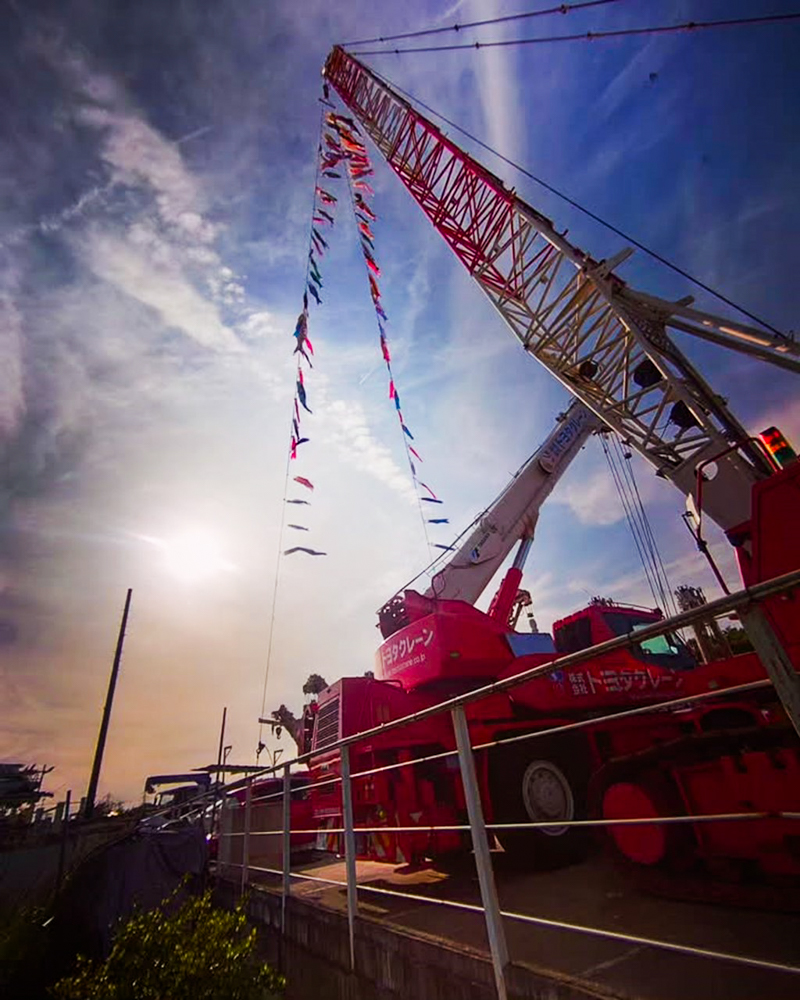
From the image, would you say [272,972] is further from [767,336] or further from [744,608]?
[767,336]

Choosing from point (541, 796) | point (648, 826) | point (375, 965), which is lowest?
point (375, 965)

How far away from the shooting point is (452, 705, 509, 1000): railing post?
257 cm

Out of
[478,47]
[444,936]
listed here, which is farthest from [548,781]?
[478,47]

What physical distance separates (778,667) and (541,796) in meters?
5.44

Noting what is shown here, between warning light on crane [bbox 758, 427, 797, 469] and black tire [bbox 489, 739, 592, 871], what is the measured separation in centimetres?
436

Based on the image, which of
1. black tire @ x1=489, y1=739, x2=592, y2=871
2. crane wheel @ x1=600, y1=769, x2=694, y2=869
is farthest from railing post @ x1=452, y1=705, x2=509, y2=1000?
black tire @ x1=489, y1=739, x2=592, y2=871

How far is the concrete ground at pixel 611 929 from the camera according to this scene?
248 cm

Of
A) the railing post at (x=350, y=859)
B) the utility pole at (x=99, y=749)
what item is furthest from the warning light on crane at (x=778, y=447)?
the utility pole at (x=99, y=749)

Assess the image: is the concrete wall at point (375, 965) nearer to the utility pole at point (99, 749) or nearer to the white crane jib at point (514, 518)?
the white crane jib at point (514, 518)

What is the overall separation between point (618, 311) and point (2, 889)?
18.2 meters

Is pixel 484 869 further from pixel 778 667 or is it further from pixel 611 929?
pixel 778 667

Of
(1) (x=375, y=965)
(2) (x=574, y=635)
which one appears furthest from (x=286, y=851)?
(2) (x=574, y=635)

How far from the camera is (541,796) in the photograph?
6184 mm

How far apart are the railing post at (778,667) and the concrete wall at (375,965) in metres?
1.75
